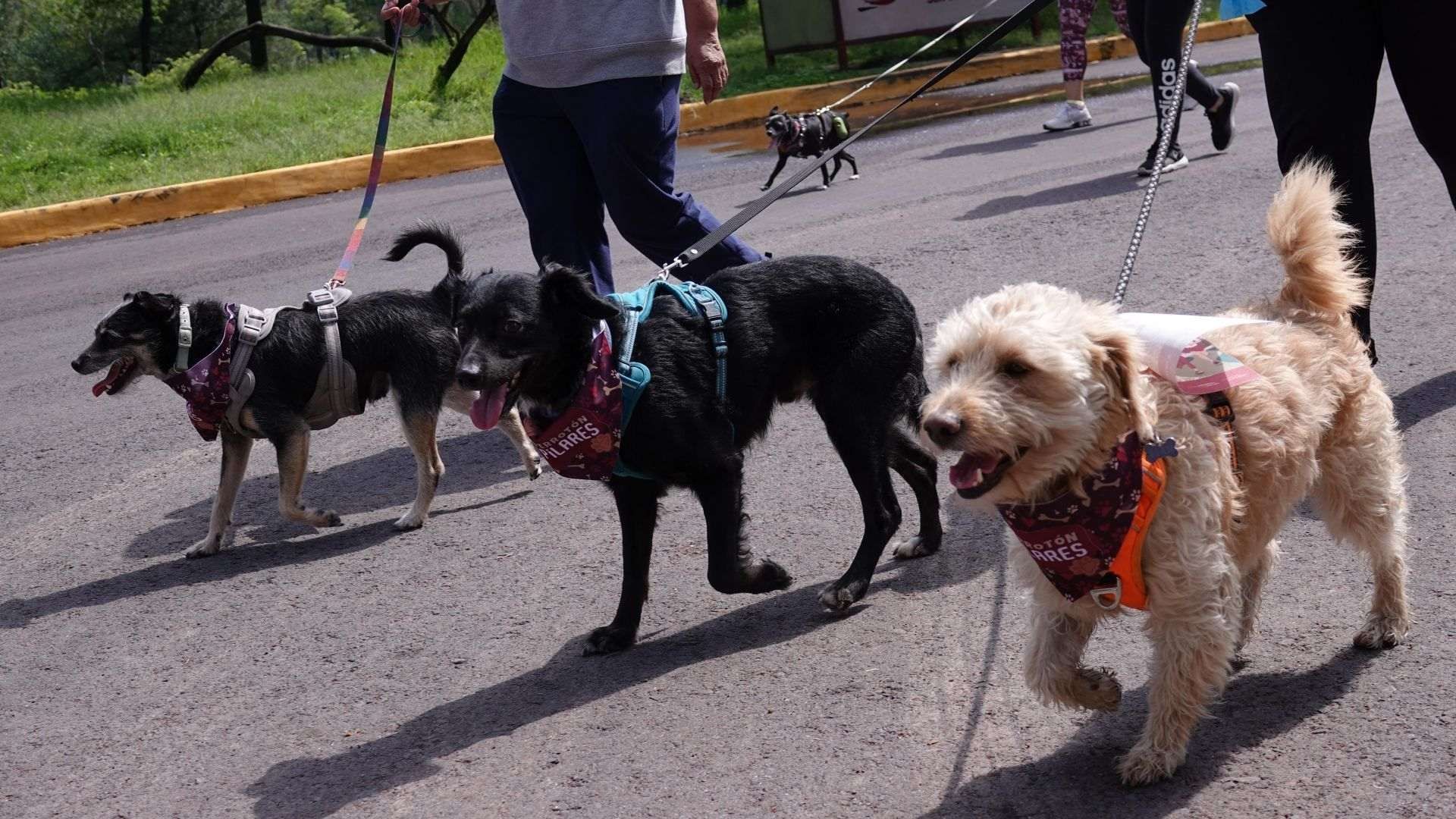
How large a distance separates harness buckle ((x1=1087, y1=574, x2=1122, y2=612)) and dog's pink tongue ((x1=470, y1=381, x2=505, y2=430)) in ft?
5.79

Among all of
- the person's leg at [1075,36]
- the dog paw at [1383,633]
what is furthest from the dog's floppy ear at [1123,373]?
the person's leg at [1075,36]

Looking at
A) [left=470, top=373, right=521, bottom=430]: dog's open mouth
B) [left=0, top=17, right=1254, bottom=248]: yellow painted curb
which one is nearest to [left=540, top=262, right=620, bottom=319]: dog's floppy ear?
[left=470, top=373, right=521, bottom=430]: dog's open mouth

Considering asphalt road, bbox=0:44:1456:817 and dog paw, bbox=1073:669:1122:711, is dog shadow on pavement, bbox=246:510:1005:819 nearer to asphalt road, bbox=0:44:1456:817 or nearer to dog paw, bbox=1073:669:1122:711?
asphalt road, bbox=0:44:1456:817

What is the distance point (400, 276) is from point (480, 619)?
5.07 m

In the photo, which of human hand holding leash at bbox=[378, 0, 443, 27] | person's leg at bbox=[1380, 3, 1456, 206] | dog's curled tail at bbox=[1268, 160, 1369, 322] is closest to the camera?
dog's curled tail at bbox=[1268, 160, 1369, 322]

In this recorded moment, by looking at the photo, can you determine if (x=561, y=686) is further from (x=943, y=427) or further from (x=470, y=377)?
(x=943, y=427)

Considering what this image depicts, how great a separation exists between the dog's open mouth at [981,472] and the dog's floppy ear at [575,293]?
1385 mm

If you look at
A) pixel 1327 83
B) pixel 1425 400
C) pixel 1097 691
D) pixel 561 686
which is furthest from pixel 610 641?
pixel 1425 400

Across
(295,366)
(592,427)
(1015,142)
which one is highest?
(592,427)

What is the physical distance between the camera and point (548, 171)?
5.50 m

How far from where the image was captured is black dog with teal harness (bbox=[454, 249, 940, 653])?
3922mm

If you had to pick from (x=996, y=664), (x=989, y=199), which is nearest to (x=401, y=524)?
(x=996, y=664)

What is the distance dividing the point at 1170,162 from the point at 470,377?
7.41 meters

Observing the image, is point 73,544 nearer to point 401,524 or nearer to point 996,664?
point 401,524
